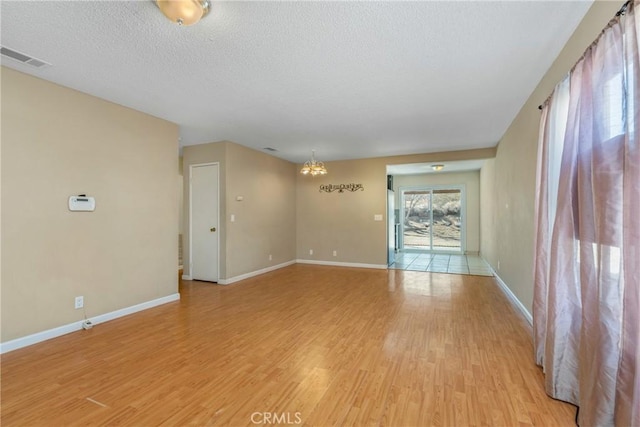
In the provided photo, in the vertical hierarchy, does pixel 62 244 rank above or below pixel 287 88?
below

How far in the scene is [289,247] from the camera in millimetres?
7500

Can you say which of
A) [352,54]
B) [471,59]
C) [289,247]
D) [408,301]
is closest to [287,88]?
[352,54]

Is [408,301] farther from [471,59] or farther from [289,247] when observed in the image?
[289,247]

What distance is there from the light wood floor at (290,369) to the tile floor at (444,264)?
8.39 ft

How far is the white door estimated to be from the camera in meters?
5.50

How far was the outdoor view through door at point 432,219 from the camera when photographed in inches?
370

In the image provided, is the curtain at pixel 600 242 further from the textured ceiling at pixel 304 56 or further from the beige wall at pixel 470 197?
the beige wall at pixel 470 197

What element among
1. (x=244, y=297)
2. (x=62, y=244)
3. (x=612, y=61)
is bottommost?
(x=244, y=297)

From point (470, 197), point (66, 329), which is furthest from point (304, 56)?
point (470, 197)

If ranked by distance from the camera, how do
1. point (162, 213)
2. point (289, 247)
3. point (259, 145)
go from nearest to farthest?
point (162, 213) < point (259, 145) < point (289, 247)

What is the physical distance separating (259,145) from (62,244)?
3.56m

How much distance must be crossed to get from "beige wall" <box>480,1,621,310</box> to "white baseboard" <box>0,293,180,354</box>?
498cm

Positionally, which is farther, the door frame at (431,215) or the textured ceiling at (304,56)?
the door frame at (431,215)

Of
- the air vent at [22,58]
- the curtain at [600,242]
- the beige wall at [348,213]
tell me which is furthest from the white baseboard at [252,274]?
the curtain at [600,242]
